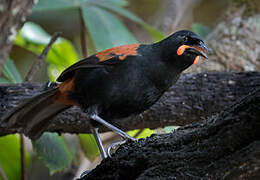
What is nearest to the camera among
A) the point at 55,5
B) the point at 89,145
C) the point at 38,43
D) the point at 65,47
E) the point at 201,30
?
the point at 89,145

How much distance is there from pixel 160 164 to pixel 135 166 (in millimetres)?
143

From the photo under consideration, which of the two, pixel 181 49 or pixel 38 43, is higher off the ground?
pixel 38 43

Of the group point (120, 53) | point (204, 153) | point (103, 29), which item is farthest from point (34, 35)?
point (204, 153)

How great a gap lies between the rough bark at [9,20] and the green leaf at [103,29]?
173cm

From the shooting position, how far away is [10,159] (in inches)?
137

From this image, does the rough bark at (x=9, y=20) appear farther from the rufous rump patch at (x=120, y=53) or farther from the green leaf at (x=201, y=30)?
the green leaf at (x=201, y=30)

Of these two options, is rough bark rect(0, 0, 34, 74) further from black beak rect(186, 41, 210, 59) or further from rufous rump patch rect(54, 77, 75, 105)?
black beak rect(186, 41, 210, 59)

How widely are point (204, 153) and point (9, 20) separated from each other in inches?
32.8

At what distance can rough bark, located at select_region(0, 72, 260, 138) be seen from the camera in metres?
2.92

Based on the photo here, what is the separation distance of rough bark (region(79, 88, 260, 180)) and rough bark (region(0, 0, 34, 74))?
651 mm

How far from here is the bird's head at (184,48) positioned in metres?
2.02

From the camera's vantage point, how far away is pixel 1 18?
1.41 m

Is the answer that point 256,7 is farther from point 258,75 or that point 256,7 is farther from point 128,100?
point 128,100

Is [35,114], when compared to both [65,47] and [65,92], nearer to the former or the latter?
[65,92]
